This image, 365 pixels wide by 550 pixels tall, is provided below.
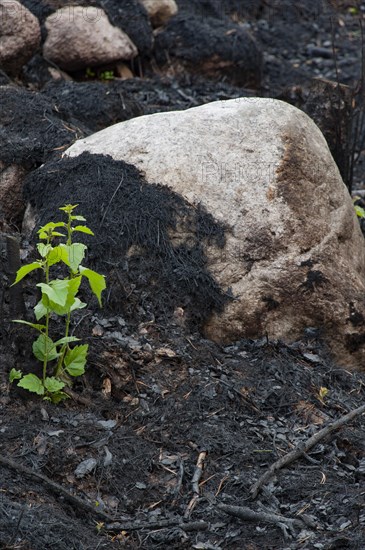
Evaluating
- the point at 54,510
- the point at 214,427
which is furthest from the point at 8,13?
the point at 54,510

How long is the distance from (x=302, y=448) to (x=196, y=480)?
22.8 inches

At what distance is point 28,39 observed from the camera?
7125mm

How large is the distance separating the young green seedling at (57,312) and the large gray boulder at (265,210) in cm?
108

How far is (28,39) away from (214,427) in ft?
14.4

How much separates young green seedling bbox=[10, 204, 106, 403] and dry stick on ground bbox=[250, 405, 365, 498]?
1029 millimetres

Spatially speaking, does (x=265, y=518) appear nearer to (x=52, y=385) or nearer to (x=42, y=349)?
(x=52, y=385)

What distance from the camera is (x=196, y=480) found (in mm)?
3826

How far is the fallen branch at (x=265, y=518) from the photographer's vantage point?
352 centimetres

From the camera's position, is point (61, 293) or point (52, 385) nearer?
point (61, 293)

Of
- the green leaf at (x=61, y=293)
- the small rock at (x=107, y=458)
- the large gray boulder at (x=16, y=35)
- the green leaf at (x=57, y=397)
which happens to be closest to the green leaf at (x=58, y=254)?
the green leaf at (x=61, y=293)

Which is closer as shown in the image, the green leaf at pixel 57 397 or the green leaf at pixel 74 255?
the green leaf at pixel 74 255

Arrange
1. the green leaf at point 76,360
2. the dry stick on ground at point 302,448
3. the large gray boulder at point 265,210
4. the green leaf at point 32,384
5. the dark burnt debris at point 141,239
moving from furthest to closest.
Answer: the large gray boulder at point 265,210 < the dark burnt debris at point 141,239 < the green leaf at point 76,360 < the green leaf at point 32,384 < the dry stick on ground at point 302,448

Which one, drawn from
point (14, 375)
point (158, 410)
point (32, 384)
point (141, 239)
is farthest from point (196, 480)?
point (141, 239)

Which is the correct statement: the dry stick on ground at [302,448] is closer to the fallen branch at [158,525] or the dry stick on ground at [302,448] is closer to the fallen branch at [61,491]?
the fallen branch at [158,525]
